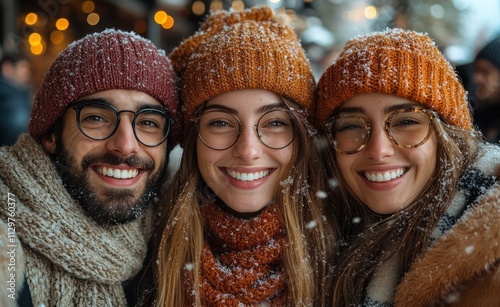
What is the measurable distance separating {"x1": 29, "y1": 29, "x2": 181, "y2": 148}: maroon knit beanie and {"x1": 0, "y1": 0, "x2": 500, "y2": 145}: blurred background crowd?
5.75ft

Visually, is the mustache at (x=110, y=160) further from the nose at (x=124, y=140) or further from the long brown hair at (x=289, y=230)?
the long brown hair at (x=289, y=230)

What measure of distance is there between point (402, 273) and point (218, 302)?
0.87 m

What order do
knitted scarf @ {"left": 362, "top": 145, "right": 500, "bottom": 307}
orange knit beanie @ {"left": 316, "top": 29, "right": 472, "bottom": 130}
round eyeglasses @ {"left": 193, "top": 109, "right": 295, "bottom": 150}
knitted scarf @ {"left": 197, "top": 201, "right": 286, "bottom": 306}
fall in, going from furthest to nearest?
round eyeglasses @ {"left": 193, "top": 109, "right": 295, "bottom": 150} < knitted scarf @ {"left": 197, "top": 201, "right": 286, "bottom": 306} < orange knit beanie @ {"left": 316, "top": 29, "right": 472, "bottom": 130} < knitted scarf @ {"left": 362, "top": 145, "right": 500, "bottom": 307}

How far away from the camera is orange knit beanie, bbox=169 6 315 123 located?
245 cm

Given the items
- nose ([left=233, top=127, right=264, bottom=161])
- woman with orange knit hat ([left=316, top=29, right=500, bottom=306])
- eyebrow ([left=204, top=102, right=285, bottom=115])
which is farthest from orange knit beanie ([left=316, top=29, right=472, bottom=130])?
nose ([left=233, top=127, right=264, bottom=161])

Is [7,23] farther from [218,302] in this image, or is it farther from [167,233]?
[218,302]

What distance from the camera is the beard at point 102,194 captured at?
236 cm

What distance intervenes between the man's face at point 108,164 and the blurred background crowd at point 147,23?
2011 mm

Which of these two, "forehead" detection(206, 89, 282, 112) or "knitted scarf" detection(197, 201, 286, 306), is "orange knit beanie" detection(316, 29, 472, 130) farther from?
"knitted scarf" detection(197, 201, 286, 306)

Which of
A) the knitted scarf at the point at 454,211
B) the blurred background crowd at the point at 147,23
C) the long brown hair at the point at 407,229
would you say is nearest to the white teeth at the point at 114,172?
the long brown hair at the point at 407,229

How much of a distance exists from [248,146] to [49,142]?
1056 mm

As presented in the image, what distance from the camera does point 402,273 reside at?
7.19 feet

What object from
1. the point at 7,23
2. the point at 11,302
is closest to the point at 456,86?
the point at 11,302

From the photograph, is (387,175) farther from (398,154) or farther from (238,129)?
(238,129)
